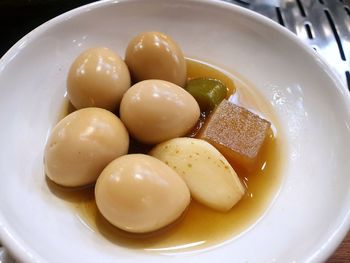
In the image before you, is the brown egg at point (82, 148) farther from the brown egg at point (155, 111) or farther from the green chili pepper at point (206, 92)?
the green chili pepper at point (206, 92)

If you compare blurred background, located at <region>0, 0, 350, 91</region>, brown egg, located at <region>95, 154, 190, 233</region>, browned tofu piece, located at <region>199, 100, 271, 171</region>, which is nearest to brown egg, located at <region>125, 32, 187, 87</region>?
browned tofu piece, located at <region>199, 100, 271, 171</region>

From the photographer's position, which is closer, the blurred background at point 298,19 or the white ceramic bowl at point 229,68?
the white ceramic bowl at point 229,68

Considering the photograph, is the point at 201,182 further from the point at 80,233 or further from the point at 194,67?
the point at 194,67

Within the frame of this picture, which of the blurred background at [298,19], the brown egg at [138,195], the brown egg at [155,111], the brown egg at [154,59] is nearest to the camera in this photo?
the brown egg at [138,195]

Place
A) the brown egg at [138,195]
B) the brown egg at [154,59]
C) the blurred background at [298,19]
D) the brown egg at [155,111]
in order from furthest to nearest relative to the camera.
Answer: the blurred background at [298,19] < the brown egg at [154,59] < the brown egg at [155,111] < the brown egg at [138,195]

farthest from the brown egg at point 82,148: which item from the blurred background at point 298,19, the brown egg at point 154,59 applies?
the blurred background at point 298,19

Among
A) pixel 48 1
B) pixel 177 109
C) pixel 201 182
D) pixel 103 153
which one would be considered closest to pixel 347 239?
pixel 201 182

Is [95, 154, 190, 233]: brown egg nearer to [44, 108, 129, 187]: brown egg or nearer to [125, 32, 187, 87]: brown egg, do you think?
[44, 108, 129, 187]: brown egg
